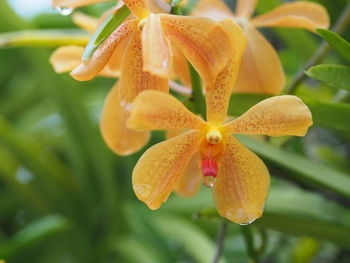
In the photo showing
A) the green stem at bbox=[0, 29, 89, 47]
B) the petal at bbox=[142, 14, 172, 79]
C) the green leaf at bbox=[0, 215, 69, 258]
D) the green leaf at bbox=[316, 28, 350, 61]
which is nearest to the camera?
the petal at bbox=[142, 14, 172, 79]

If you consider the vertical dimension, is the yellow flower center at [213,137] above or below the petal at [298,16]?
above

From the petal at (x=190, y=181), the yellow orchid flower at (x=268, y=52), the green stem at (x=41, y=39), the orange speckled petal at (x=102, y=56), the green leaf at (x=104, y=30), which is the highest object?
the green leaf at (x=104, y=30)

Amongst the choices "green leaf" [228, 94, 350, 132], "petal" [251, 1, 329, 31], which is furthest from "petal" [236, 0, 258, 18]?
"green leaf" [228, 94, 350, 132]

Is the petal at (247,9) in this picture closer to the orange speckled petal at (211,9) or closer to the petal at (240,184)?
the orange speckled petal at (211,9)

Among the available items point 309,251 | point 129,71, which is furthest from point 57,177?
point 129,71

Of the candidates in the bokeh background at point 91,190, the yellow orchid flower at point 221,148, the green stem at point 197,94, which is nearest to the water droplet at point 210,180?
the yellow orchid flower at point 221,148

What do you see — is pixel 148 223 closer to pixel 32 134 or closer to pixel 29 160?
pixel 29 160

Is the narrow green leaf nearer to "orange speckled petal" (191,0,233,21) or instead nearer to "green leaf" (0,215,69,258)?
"orange speckled petal" (191,0,233,21)
